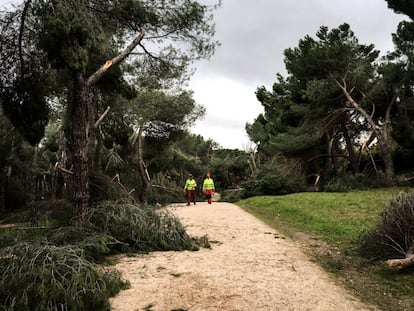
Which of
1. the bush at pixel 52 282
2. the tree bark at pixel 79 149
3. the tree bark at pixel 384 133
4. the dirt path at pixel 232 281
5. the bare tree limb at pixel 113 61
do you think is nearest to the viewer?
the bush at pixel 52 282

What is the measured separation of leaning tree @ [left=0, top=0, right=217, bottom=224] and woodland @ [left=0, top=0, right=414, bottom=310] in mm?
27

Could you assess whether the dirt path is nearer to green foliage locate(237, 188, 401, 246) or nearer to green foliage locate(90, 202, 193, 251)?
green foliage locate(90, 202, 193, 251)

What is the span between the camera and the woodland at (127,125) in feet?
22.7

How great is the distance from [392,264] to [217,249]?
344cm

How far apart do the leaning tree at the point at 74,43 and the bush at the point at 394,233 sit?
19.7 ft

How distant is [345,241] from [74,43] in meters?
7.43

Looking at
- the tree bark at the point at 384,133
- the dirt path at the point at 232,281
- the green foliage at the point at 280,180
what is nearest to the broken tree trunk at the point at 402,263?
the dirt path at the point at 232,281

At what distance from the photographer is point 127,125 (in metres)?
19.5

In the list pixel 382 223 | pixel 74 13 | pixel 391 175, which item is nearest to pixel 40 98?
pixel 74 13

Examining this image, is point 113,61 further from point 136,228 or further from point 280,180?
point 280,180

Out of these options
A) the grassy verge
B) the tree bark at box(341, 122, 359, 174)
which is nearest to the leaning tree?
the grassy verge

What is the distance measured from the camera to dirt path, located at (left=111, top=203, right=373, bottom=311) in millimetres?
4684

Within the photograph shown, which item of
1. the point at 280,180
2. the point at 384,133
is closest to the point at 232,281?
the point at 384,133

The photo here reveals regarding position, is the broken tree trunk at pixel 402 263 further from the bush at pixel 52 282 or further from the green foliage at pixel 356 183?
the green foliage at pixel 356 183
